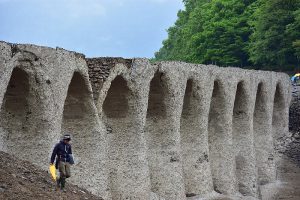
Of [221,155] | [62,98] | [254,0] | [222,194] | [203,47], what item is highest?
[254,0]

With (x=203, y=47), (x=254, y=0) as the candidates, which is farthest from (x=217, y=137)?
(x=254, y=0)

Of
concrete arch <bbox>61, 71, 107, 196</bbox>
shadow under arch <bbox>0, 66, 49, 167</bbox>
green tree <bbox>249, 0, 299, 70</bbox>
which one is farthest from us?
green tree <bbox>249, 0, 299, 70</bbox>

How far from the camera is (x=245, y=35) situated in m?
62.1

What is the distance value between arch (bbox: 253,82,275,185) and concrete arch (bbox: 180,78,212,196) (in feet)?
28.3

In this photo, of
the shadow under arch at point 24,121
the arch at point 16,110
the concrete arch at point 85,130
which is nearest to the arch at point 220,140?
the concrete arch at point 85,130

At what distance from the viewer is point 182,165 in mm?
27328

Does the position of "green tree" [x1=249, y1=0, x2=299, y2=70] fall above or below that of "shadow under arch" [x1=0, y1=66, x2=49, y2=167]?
above

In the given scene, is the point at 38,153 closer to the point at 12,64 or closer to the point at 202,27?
the point at 12,64

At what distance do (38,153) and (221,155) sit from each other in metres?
14.4

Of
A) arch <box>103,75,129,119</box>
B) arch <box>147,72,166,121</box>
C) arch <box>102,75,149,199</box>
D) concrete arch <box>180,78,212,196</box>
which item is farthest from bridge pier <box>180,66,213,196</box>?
arch <box>103,75,129,119</box>

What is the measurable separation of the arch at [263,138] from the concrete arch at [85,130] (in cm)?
1663

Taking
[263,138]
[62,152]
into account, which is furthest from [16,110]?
[263,138]

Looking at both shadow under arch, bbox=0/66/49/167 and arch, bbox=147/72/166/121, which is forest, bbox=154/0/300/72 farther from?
shadow under arch, bbox=0/66/49/167

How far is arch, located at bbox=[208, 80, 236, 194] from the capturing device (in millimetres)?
30766
